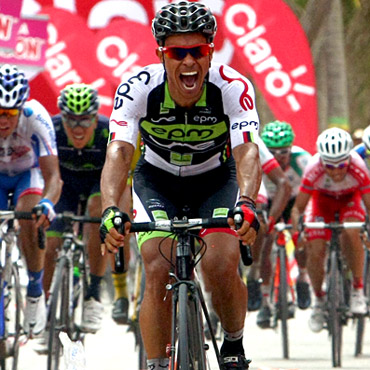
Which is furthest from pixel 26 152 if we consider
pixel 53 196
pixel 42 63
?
pixel 42 63

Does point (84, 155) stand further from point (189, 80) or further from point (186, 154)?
point (189, 80)

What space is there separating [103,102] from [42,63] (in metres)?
1.67

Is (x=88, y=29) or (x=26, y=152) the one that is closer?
(x=26, y=152)

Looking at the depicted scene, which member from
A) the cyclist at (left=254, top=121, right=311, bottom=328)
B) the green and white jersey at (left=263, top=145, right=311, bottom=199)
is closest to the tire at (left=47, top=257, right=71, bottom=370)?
the cyclist at (left=254, top=121, right=311, bottom=328)

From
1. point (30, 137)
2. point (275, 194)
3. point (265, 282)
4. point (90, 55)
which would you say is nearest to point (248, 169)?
point (30, 137)

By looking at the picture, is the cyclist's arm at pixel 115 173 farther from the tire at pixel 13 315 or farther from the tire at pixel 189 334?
the tire at pixel 13 315

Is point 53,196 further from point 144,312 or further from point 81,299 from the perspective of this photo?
point 144,312

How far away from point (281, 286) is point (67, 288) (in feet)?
9.98

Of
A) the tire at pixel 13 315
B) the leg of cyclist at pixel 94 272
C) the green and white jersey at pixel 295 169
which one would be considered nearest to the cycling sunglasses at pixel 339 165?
the green and white jersey at pixel 295 169

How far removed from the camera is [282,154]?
13.2 m

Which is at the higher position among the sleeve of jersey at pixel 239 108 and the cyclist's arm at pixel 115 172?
the sleeve of jersey at pixel 239 108

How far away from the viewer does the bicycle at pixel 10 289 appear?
891 centimetres

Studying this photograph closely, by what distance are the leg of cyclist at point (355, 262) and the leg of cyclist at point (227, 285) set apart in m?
4.68

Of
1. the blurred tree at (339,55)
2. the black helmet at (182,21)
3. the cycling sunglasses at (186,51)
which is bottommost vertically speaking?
the cycling sunglasses at (186,51)
